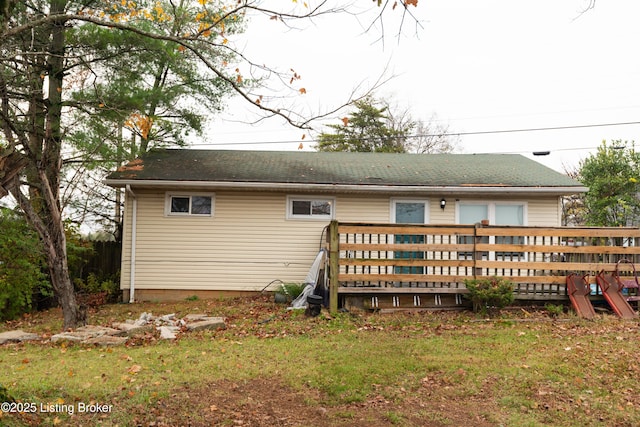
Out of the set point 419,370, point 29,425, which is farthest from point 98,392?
point 419,370

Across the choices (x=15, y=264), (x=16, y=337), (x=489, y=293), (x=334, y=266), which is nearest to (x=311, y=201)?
(x=334, y=266)

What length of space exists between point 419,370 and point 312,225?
6.49 metres

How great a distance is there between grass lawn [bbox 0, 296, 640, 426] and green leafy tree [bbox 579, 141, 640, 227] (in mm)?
10179

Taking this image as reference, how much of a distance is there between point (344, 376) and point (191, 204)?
24.8 ft

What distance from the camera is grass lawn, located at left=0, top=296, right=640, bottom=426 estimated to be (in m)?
3.83

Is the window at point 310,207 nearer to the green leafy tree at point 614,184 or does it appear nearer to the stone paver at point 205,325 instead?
the stone paver at point 205,325

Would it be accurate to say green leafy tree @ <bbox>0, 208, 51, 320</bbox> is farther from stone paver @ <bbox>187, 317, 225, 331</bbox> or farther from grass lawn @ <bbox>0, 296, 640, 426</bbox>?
stone paver @ <bbox>187, 317, 225, 331</bbox>

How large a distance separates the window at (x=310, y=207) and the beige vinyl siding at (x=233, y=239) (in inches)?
5.3

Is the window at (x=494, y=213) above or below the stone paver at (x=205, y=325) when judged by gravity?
above

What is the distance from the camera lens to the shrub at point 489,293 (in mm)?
7859

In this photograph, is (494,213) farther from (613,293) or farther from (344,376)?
(344,376)

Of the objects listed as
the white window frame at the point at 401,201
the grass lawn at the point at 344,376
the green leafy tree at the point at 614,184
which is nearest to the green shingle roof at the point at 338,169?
the white window frame at the point at 401,201

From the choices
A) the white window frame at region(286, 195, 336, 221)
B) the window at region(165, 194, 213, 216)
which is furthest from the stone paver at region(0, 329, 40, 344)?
the white window frame at region(286, 195, 336, 221)

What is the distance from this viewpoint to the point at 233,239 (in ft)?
36.8
